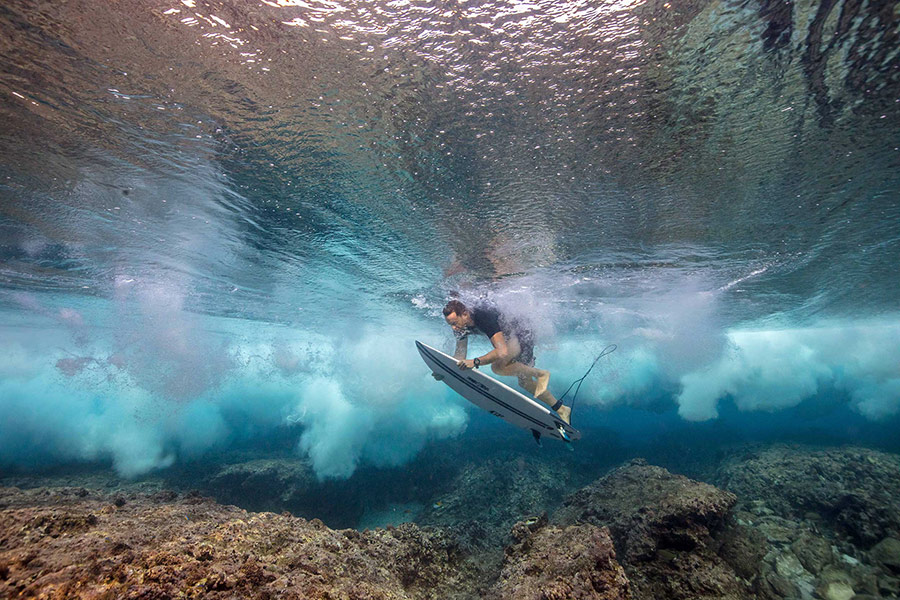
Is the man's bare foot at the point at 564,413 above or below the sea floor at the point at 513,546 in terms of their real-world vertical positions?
above

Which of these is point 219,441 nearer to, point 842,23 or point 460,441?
point 460,441

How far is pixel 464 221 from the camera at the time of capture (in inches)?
344

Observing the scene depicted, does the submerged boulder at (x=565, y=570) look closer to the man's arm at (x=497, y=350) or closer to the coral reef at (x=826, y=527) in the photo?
the man's arm at (x=497, y=350)

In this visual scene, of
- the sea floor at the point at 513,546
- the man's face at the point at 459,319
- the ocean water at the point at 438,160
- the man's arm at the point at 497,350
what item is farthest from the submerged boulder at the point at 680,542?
the ocean water at the point at 438,160

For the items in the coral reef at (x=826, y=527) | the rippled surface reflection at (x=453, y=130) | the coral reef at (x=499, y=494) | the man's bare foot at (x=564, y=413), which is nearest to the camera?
the rippled surface reflection at (x=453, y=130)

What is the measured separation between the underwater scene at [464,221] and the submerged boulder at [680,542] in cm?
5

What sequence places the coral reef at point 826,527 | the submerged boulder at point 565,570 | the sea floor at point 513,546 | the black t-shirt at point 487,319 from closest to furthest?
→ the sea floor at point 513,546 < the submerged boulder at point 565,570 < the coral reef at point 826,527 < the black t-shirt at point 487,319

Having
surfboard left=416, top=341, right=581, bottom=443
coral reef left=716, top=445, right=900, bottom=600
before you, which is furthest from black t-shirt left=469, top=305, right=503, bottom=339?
coral reef left=716, top=445, right=900, bottom=600

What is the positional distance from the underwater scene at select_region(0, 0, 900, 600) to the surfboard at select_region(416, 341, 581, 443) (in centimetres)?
12

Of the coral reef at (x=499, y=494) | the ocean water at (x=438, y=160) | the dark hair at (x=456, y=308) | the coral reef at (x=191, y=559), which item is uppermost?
the ocean water at (x=438, y=160)

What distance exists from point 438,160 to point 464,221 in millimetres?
2514

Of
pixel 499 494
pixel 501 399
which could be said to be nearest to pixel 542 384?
pixel 501 399

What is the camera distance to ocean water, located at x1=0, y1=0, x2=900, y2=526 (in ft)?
13.1

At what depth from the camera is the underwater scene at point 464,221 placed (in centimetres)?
380
